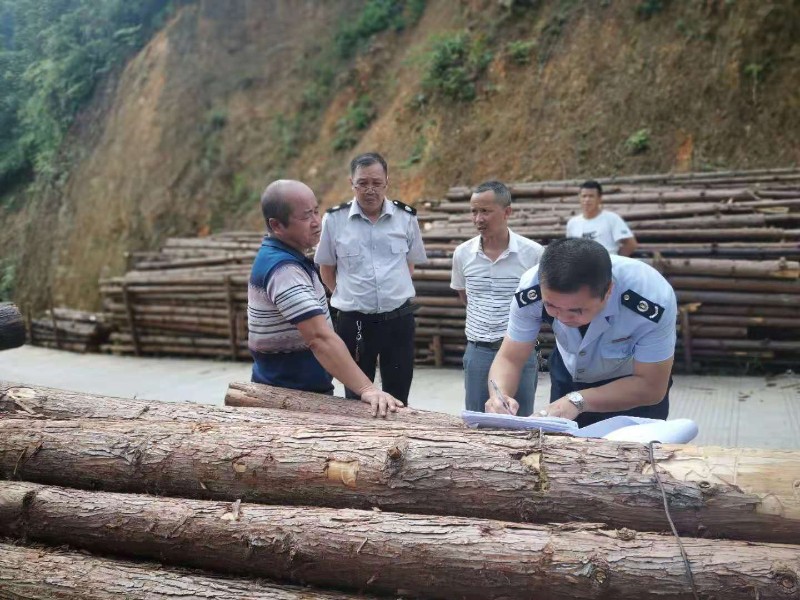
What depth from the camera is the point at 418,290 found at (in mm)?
8320

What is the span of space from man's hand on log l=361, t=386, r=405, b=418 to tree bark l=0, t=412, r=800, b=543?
350mm

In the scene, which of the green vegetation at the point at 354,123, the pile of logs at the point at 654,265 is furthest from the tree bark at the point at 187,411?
the green vegetation at the point at 354,123

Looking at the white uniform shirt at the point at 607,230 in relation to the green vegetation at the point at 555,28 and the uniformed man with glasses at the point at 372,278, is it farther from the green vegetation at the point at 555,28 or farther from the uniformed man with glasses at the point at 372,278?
the green vegetation at the point at 555,28

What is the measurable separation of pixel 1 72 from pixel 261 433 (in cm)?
2424

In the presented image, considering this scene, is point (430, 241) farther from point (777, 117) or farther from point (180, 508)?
point (777, 117)

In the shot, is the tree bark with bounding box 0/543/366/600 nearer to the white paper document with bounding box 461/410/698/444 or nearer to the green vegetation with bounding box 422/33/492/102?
the white paper document with bounding box 461/410/698/444

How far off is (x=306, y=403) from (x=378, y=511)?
1.00m

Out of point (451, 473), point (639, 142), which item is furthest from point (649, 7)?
point (451, 473)

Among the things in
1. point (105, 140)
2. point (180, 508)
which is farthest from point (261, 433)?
point (105, 140)

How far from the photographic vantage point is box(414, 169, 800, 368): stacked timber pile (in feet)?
22.4

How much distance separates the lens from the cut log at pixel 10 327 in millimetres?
4441

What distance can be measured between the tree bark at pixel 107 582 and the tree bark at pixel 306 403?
90cm

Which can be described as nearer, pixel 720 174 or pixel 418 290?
pixel 418 290

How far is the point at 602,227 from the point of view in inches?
262
